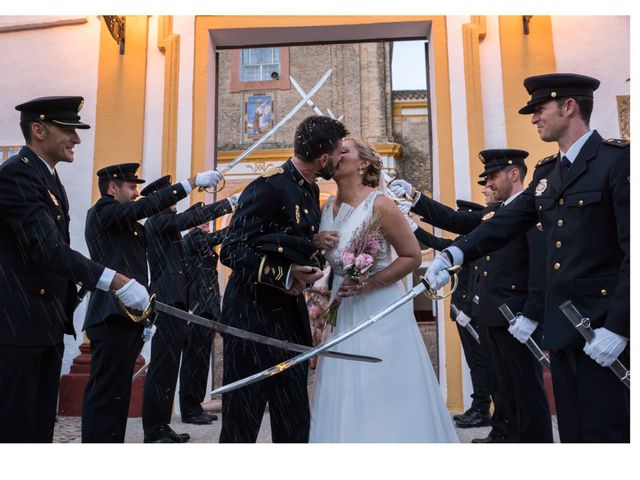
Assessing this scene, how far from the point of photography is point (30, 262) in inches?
111

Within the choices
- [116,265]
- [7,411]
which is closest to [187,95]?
[116,265]

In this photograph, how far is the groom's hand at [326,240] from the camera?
322 cm

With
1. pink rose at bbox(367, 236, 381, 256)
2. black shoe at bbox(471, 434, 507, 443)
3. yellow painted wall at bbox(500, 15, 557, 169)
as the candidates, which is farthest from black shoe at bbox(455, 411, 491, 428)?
pink rose at bbox(367, 236, 381, 256)

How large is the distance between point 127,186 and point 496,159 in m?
2.70

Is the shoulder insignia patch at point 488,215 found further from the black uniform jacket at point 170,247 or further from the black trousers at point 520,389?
the black uniform jacket at point 170,247

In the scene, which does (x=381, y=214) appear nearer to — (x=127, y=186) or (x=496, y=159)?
(x=496, y=159)

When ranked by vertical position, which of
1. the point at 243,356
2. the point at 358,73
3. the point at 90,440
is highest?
the point at 358,73

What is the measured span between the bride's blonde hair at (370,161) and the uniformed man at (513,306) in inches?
33.5

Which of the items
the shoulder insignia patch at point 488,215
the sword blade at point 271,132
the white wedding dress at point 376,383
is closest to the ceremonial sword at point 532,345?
the shoulder insignia patch at point 488,215

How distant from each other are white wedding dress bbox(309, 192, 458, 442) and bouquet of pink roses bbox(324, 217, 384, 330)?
0.12 ft

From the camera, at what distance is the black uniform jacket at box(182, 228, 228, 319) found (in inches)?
231

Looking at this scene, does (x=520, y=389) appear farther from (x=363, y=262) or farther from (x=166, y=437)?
(x=166, y=437)

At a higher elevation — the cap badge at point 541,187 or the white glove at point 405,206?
the white glove at point 405,206

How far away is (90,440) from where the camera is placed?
3.58 m
